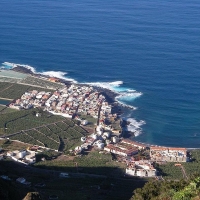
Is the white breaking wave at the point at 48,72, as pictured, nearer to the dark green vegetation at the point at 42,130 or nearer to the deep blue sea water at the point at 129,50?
the deep blue sea water at the point at 129,50

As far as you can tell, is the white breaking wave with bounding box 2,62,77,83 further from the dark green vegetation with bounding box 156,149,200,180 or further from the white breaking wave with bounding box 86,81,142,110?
the dark green vegetation with bounding box 156,149,200,180

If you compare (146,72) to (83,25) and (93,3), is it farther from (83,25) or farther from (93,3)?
(93,3)

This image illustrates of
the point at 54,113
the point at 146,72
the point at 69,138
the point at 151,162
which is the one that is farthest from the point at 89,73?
the point at 151,162

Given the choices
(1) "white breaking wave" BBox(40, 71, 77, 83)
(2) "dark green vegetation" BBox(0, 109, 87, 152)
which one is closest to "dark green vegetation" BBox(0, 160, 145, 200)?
(2) "dark green vegetation" BBox(0, 109, 87, 152)

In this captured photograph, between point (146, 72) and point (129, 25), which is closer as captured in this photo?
point (146, 72)

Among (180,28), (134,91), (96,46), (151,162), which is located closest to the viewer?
(151,162)

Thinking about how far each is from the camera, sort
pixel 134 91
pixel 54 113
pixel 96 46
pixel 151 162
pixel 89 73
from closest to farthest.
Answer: pixel 151 162
pixel 54 113
pixel 134 91
pixel 89 73
pixel 96 46
